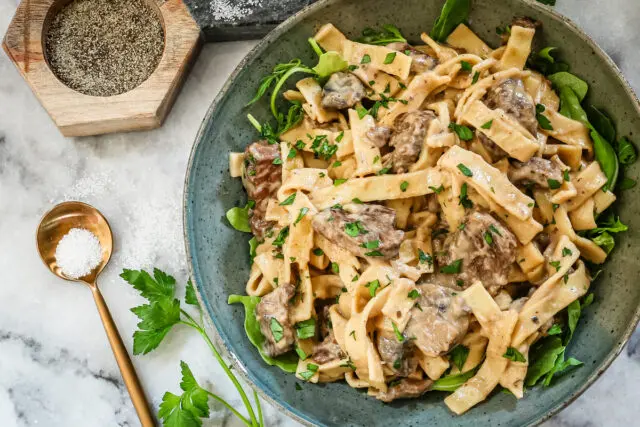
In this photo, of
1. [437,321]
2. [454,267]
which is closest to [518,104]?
[454,267]

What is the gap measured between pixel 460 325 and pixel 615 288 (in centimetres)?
72

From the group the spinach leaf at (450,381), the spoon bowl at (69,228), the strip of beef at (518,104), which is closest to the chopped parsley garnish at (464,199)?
the strip of beef at (518,104)

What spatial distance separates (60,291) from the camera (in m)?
4.23

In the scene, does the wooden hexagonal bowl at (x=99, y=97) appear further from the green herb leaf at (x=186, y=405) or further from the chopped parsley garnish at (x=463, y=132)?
the chopped parsley garnish at (x=463, y=132)

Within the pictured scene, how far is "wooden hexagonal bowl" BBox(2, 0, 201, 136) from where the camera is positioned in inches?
157

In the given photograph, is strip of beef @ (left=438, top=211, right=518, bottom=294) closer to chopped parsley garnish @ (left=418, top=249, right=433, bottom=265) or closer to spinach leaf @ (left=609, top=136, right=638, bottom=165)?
chopped parsley garnish @ (left=418, top=249, right=433, bottom=265)

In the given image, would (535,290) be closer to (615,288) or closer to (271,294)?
(615,288)

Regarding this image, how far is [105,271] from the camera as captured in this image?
4184 millimetres

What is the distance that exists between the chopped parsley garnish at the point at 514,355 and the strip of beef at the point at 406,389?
1.28 ft

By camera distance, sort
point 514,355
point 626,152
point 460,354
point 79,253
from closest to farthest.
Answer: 1. point 514,355
2. point 626,152
3. point 460,354
4. point 79,253

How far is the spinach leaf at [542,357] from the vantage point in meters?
3.13

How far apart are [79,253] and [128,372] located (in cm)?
73

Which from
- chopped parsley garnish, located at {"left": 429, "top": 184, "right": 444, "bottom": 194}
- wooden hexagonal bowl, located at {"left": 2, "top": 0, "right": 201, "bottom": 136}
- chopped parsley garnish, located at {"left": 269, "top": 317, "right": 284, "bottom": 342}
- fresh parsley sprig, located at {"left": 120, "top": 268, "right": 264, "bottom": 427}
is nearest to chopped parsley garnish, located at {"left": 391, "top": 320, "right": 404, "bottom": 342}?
chopped parsley garnish, located at {"left": 269, "top": 317, "right": 284, "bottom": 342}

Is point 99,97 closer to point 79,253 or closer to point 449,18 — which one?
point 79,253
